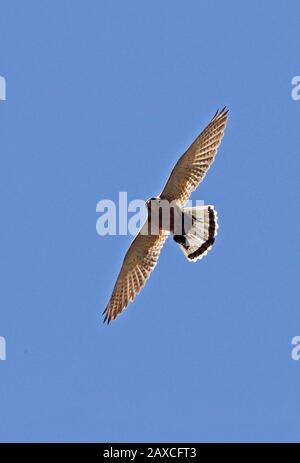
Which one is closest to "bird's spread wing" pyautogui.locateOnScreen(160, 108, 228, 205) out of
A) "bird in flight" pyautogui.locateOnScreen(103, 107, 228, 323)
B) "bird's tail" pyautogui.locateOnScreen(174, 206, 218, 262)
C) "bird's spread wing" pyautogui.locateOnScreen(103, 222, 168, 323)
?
"bird in flight" pyautogui.locateOnScreen(103, 107, 228, 323)

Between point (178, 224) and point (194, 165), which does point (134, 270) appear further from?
point (194, 165)

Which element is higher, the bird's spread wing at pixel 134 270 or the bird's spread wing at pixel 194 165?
the bird's spread wing at pixel 194 165

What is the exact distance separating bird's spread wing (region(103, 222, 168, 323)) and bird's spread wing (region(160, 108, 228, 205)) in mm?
689

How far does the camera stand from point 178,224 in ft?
79.0

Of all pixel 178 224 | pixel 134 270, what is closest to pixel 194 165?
pixel 178 224

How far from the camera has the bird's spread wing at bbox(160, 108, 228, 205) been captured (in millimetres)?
23859

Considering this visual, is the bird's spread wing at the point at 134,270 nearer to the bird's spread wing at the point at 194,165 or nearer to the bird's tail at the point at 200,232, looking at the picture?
the bird's tail at the point at 200,232

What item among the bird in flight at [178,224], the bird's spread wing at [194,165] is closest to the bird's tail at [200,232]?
the bird in flight at [178,224]

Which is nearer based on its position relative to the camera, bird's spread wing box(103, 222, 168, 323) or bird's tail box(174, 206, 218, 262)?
bird's tail box(174, 206, 218, 262)

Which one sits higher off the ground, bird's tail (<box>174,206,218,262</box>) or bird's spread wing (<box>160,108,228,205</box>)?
bird's spread wing (<box>160,108,228,205</box>)

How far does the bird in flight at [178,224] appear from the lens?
78.4ft

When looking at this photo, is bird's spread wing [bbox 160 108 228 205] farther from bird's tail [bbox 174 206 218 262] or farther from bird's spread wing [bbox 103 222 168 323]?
bird's spread wing [bbox 103 222 168 323]

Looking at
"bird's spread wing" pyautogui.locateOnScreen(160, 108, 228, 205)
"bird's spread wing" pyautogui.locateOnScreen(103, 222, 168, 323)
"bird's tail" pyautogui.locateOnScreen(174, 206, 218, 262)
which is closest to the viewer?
"bird's spread wing" pyautogui.locateOnScreen(160, 108, 228, 205)
